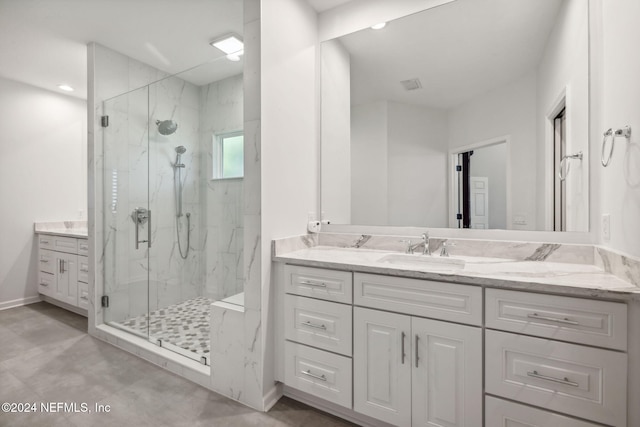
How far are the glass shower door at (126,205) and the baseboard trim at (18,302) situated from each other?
1.73m

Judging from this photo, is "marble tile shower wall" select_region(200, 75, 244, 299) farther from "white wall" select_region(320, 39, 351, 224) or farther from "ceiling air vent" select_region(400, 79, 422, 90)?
"ceiling air vent" select_region(400, 79, 422, 90)

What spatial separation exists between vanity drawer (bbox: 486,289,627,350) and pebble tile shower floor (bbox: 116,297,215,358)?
198 centimetres

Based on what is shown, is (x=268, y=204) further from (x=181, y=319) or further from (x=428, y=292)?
(x=181, y=319)

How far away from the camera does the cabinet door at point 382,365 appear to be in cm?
136

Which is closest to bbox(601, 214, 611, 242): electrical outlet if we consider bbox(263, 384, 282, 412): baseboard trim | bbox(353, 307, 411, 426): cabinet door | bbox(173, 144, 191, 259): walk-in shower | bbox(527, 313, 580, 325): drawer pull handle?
bbox(527, 313, 580, 325): drawer pull handle

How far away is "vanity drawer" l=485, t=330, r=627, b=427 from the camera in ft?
3.29

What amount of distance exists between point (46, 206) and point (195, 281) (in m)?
2.68

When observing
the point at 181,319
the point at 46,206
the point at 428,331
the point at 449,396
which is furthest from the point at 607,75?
the point at 46,206

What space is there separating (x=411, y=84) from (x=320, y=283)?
4.84 feet

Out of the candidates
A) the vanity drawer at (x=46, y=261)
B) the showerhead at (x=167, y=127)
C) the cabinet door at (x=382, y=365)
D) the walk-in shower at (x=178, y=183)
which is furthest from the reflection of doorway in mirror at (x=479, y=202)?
the vanity drawer at (x=46, y=261)

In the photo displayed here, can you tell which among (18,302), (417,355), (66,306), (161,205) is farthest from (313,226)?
(18,302)

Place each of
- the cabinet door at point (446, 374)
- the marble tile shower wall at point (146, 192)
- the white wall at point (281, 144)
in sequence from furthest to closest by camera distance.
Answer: the marble tile shower wall at point (146, 192)
the white wall at point (281, 144)
the cabinet door at point (446, 374)

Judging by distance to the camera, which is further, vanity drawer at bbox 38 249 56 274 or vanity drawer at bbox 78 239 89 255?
vanity drawer at bbox 38 249 56 274

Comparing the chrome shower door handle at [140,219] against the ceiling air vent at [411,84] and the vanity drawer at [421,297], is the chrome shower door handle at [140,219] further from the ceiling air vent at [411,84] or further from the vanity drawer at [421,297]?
the ceiling air vent at [411,84]
